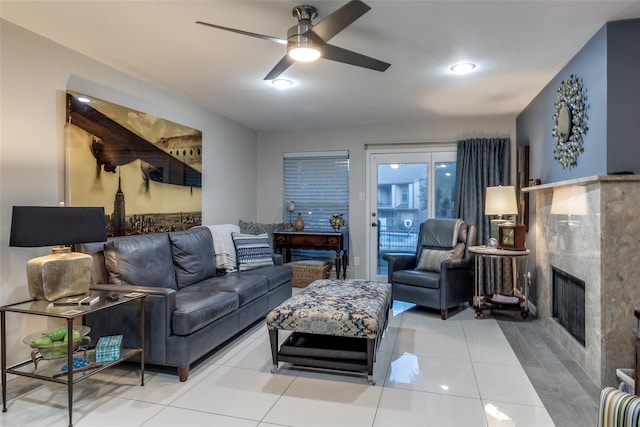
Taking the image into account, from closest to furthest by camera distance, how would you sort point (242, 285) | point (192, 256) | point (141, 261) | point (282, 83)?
point (141, 261), point (242, 285), point (192, 256), point (282, 83)

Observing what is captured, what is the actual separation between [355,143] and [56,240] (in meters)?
4.09

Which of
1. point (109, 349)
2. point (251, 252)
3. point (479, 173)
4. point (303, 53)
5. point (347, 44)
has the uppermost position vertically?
point (347, 44)

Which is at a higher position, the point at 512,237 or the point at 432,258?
the point at 512,237

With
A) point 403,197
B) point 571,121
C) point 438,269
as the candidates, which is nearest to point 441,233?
point 438,269

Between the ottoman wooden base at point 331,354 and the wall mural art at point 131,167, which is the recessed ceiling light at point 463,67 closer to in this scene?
the ottoman wooden base at point 331,354

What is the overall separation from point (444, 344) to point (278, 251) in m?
2.83

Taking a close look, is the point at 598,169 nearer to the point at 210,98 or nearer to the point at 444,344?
the point at 444,344

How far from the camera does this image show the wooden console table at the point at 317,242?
5031 mm

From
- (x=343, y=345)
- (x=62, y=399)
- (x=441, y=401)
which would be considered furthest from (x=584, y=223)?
(x=62, y=399)

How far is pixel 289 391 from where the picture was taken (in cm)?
235

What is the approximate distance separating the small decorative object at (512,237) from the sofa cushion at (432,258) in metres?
0.55

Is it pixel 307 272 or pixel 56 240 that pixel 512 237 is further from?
pixel 56 240

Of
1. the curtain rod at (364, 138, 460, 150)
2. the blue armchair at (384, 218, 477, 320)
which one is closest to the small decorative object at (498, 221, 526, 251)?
the blue armchair at (384, 218, 477, 320)

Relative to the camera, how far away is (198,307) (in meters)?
2.57
